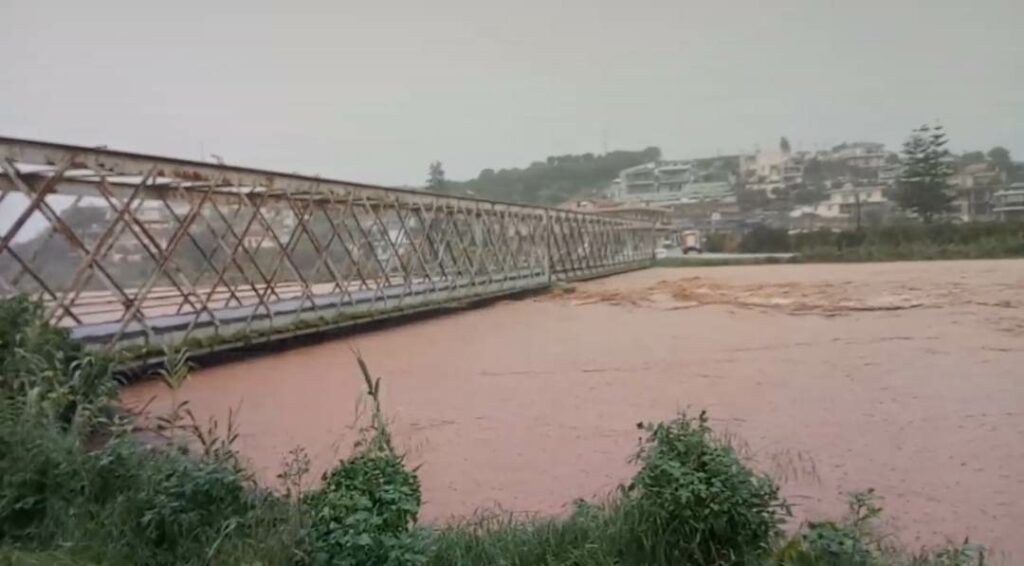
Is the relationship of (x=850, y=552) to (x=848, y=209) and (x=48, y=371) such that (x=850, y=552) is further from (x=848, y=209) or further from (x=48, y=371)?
(x=848, y=209)

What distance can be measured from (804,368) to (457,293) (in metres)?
7.00

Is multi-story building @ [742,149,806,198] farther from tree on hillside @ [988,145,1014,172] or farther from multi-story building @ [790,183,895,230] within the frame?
tree on hillside @ [988,145,1014,172]

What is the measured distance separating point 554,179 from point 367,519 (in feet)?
79.3

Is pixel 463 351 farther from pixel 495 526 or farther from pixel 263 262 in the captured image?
pixel 495 526

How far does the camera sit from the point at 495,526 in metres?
2.37

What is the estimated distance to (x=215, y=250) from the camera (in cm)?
756

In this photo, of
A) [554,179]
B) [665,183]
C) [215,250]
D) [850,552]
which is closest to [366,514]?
[850,552]

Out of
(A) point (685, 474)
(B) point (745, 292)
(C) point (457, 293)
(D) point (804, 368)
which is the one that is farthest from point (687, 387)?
(B) point (745, 292)

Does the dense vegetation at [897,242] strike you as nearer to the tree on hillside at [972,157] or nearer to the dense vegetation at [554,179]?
the tree on hillside at [972,157]

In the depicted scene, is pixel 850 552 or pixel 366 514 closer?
pixel 850 552

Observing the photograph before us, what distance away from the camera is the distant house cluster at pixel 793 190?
1287cm

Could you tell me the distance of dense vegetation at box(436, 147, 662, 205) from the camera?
70.2 feet

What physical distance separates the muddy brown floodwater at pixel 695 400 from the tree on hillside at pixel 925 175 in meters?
6.52

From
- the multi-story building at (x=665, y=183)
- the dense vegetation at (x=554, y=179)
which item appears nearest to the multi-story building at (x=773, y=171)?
the multi-story building at (x=665, y=183)
